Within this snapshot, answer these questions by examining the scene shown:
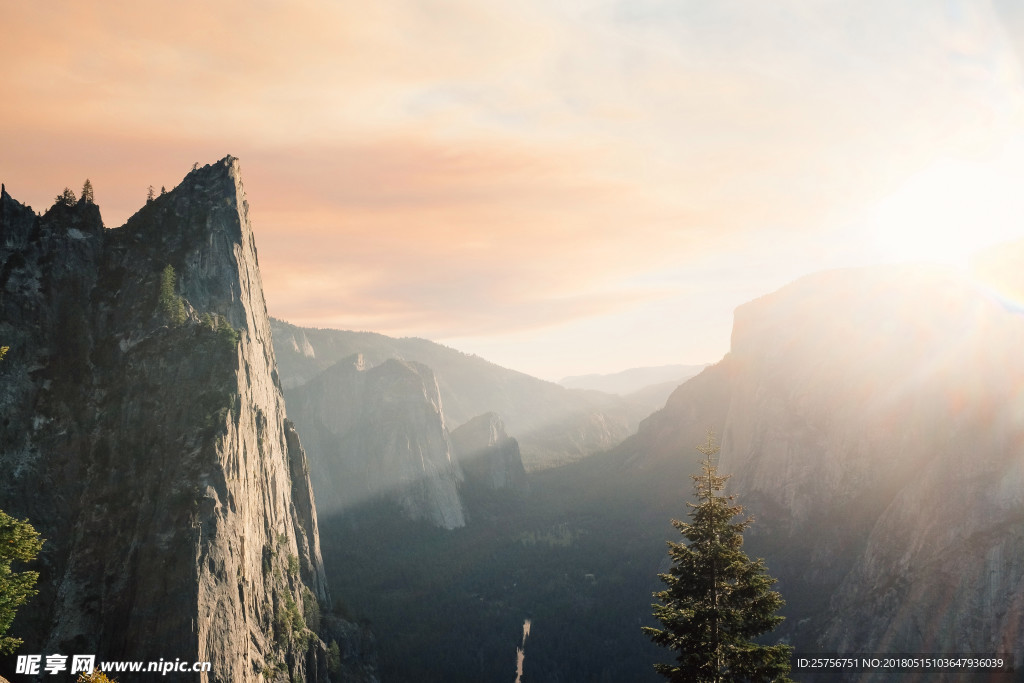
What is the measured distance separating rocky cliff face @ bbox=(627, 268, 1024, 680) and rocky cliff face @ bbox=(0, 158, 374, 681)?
7134 cm

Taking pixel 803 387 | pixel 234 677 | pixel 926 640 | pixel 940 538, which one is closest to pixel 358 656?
pixel 234 677

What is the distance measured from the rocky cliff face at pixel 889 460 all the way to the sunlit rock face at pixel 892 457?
22cm

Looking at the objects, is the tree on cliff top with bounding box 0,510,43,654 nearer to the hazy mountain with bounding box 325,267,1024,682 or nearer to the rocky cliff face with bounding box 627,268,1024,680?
the hazy mountain with bounding box 325,267,1024,682

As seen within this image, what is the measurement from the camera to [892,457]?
298 ft

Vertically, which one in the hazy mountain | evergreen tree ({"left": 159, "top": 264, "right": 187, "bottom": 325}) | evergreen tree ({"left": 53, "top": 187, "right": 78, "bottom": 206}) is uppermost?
evergreen tree ({"left": 53, "top": 187, "right": 78, "bottom": 206})

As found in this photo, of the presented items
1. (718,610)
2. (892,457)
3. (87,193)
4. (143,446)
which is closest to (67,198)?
(87,193)

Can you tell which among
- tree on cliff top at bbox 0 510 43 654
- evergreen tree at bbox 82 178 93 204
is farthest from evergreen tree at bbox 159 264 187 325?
tree on cliff top at bbox 0 510 43 654

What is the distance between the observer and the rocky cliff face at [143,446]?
4906cm

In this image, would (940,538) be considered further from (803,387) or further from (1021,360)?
(803,387)

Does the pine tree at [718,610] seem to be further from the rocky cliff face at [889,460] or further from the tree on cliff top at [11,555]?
the rocky cliff face at [889,460]

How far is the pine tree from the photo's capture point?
25.4m

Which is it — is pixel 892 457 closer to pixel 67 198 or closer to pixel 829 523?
pixel 829 523

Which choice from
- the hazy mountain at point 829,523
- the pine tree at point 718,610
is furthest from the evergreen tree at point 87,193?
the hazy mountain at point 829,523

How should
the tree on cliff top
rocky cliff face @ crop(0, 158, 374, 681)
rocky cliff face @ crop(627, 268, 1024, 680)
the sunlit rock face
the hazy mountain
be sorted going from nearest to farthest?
1. the tree on cliff top
2. rocky cliff face @ crop(0, 158, 374, 681)
3. the sunlit rock face
4. rocky cliff face @ crop(627, 268, 1024, 680)
5. the hazy mountain
